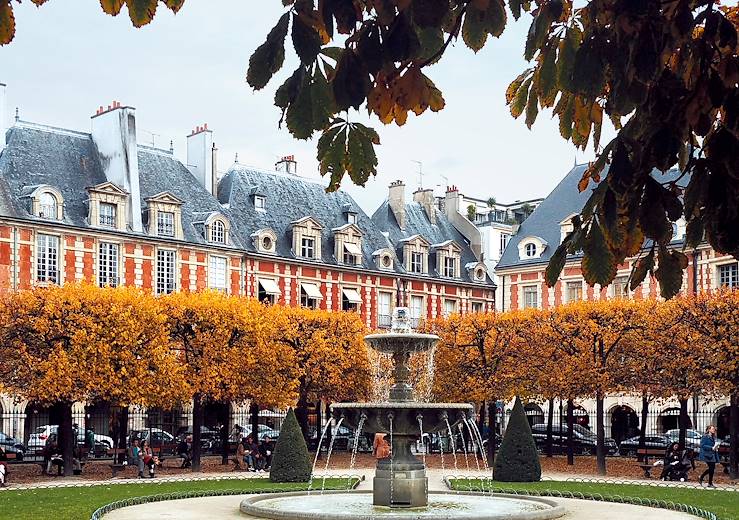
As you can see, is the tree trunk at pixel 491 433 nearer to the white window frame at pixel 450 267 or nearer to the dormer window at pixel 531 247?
the dormer window at pixel 531 247

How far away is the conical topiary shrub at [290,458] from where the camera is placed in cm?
2767

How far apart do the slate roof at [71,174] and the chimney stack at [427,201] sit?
46.0 ft

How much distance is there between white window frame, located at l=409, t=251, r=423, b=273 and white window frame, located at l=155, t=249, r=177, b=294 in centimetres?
1370

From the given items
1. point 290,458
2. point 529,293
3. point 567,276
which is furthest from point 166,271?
point 290,458

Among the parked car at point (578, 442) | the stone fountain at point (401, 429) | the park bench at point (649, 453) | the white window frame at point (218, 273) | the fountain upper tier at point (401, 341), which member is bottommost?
the parked car at point (578, 442)

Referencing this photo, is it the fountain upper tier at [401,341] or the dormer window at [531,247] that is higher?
the dormer window at [531,247]

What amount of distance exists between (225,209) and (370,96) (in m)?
45.1

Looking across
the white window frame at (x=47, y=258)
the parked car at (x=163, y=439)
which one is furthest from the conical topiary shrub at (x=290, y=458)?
the white window frame at (x=47, y=258)

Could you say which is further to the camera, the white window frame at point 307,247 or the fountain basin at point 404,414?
the white window frame at point 307,247

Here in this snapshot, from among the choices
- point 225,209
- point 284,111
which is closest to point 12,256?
point 225,209

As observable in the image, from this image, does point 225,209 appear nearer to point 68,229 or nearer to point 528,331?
point 68,229

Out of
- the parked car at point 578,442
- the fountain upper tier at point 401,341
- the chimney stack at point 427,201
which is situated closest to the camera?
the fountain upper tier at point 401,341

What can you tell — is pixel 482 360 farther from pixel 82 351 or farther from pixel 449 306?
pixel 449 306

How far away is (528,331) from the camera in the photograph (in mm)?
36875
